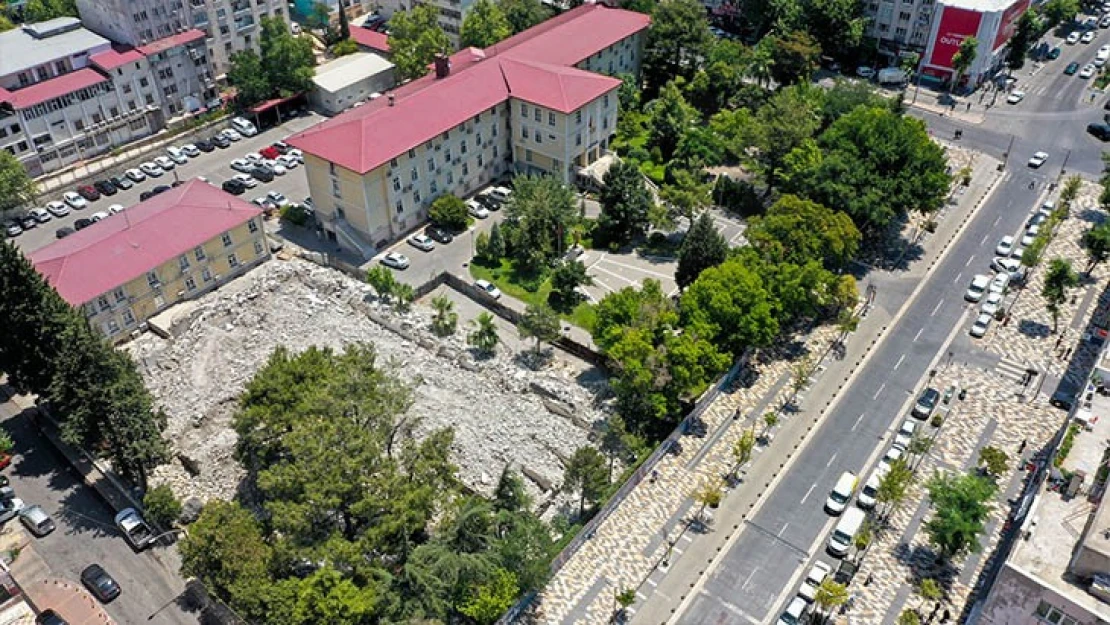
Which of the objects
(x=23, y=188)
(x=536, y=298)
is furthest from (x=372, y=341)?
(x=23, y=188)

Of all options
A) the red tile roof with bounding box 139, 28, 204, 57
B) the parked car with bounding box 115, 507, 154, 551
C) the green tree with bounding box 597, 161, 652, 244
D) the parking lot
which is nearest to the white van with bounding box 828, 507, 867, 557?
the green tree with bounding box 597, 161, 652, 244

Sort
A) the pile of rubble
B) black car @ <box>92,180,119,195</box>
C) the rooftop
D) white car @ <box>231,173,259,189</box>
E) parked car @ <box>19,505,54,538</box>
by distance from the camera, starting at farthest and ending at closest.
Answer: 1. the rooftop
2. white car @ <box>231,173,259,189</box>
3. black car @ <box>92,180,119,195</box>
4. the pile of rubble
5. parked car @ <box>19,505,54,538</box>

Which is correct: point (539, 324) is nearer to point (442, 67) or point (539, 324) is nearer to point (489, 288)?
point (489, 288)

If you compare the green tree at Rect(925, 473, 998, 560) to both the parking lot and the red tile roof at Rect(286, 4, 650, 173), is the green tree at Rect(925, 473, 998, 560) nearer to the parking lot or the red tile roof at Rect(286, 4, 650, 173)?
the red tile roof at Rect(286, 4, 650, 173)

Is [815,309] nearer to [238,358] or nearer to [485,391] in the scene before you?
[485,391]

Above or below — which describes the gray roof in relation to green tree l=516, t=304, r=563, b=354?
above

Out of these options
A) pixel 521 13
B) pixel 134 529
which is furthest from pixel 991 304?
pixel 134 529
